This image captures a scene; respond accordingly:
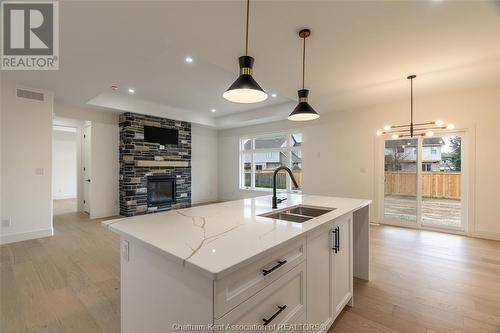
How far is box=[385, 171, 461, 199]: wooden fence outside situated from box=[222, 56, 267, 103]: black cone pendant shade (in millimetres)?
4437

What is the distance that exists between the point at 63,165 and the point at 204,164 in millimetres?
5581

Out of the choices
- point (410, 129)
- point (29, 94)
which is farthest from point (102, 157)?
point (410, 129)

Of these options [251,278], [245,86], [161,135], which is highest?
[161,135]

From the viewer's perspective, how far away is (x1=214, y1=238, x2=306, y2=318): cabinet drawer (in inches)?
34.5

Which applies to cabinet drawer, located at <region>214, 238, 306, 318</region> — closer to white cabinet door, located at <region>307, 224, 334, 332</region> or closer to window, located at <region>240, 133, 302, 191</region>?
white cabinet door, located at <region>307, 224, 334, 332</region>

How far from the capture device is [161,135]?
6.20 meters

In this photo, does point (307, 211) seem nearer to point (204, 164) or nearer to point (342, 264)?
point (342, 264)

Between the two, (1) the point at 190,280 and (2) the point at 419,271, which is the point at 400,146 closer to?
(2) the point at 419,271

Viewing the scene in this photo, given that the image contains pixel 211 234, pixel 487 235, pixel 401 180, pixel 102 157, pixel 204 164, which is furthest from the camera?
pixel 204 164

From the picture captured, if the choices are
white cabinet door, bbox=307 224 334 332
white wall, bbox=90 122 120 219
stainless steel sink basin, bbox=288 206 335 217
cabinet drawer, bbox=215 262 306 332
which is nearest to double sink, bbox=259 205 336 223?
stainless steel sink basin, bbox=288 206 335 217

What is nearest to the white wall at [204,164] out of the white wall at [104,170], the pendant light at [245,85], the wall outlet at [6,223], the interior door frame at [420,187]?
the white wall at [104,170]

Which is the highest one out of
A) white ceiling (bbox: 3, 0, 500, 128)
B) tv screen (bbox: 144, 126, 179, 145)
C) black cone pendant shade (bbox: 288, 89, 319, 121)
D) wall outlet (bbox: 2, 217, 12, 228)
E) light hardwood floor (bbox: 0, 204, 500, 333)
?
white ceiling (bbox: 3, 0, 500, 128)

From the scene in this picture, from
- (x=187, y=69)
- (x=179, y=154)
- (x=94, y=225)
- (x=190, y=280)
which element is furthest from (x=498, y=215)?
(x=94, y=225)

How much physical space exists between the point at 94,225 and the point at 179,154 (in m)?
2.77
